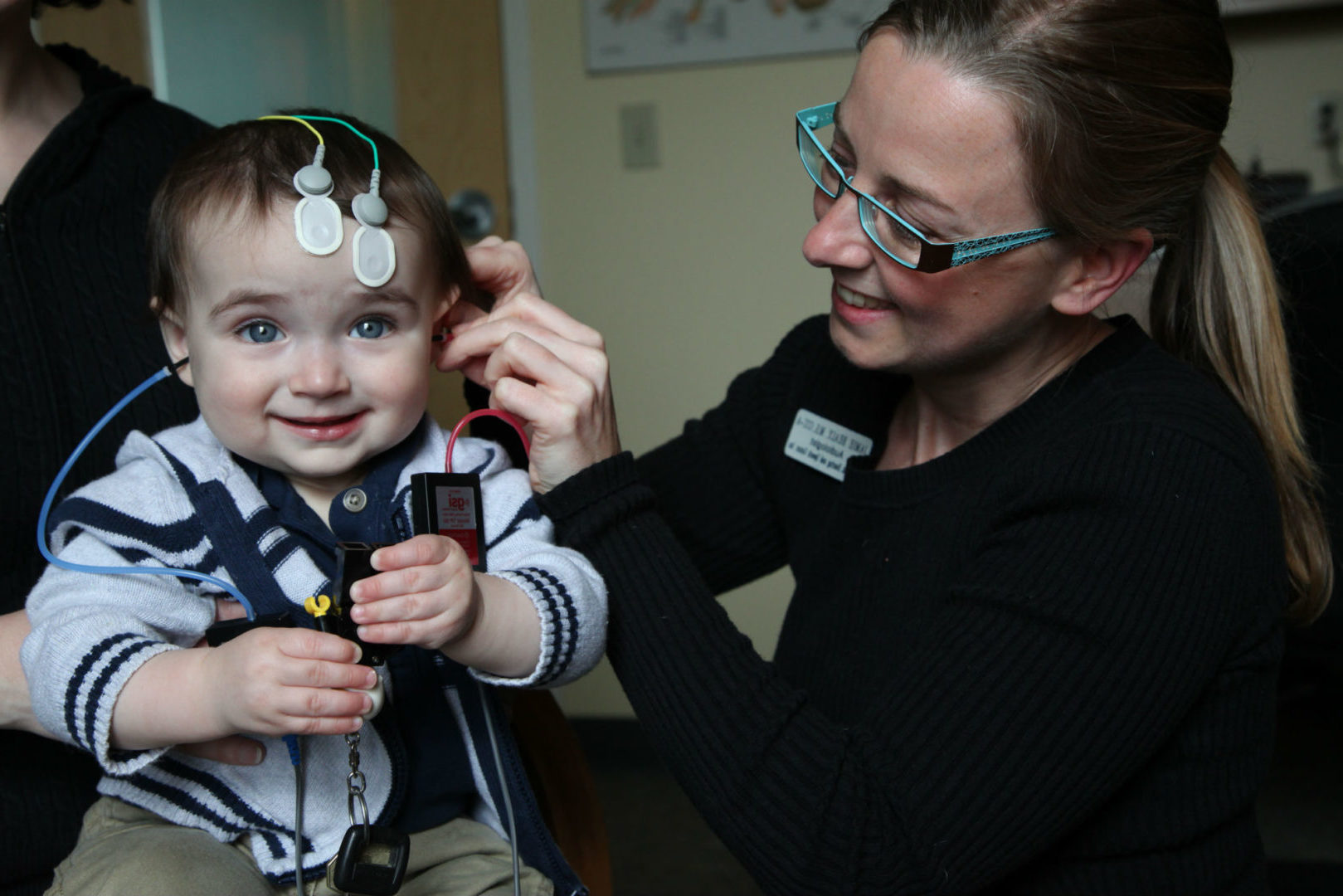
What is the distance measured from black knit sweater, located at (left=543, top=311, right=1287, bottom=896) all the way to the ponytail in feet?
0.40

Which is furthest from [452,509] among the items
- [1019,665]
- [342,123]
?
[1019,665]

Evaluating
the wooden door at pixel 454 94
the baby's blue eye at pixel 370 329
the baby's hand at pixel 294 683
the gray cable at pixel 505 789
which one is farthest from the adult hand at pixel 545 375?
the wooden door at pixel 454 94

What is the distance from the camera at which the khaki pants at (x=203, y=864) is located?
37.5 inches

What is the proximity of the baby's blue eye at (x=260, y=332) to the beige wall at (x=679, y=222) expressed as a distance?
6.99 ft

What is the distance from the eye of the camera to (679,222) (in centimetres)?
312

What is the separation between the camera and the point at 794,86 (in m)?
3.00

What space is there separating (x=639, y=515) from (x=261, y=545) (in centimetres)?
35

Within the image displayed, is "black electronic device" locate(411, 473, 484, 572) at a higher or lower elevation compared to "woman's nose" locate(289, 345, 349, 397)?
lower

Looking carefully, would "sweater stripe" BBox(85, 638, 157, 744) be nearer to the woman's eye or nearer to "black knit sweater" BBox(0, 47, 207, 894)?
"black knit sweater" BBox(0, 47, 207, 894)

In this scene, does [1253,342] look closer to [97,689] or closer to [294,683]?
[294,683]

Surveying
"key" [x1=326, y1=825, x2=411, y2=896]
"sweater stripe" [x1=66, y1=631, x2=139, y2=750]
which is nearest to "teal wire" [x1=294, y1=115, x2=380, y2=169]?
"sweater stripe" [x1=66, y1=631, x2=139, y2=750]

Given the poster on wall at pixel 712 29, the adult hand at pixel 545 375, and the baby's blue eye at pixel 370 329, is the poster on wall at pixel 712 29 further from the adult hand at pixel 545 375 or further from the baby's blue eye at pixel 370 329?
the baby's blue eye at pixel 370 329

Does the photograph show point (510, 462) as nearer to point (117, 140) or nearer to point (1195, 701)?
point (117, 140)

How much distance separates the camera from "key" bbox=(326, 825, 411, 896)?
93 cm
